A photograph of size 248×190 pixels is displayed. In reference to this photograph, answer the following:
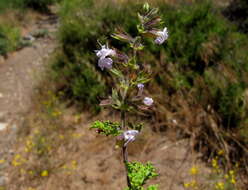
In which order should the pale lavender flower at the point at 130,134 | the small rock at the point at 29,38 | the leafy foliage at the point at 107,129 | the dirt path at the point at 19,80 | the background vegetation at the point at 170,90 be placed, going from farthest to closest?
the small rock at the point at 29,38
the dirt path at the point at 19,80
the background vegetation at the point at 170,90
the leafy foliage at the point at 107,129
the pale lavender flower at the point at 130,134

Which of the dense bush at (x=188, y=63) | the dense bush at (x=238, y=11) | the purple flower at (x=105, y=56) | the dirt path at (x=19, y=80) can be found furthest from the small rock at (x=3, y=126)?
the dense bush at (x=238, y=11)

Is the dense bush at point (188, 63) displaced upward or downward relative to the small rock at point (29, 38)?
upward

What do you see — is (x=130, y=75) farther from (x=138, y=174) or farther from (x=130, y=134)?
(x=138, y=174)

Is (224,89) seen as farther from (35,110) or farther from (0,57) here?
(0,57)

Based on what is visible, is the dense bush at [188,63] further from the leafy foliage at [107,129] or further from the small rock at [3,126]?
the leafy foliage at [107,129]

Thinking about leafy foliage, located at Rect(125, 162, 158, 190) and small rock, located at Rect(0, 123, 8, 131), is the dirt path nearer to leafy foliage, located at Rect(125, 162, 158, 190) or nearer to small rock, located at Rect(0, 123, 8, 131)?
small rock, located at Rect(0, 123, 8, 131)

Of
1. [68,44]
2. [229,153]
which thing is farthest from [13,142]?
[229,153]

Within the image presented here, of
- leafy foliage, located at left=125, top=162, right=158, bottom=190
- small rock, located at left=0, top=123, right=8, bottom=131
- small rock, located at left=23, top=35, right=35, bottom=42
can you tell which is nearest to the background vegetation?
small rock, located at left=0, top=123, right=8, bottom=131
